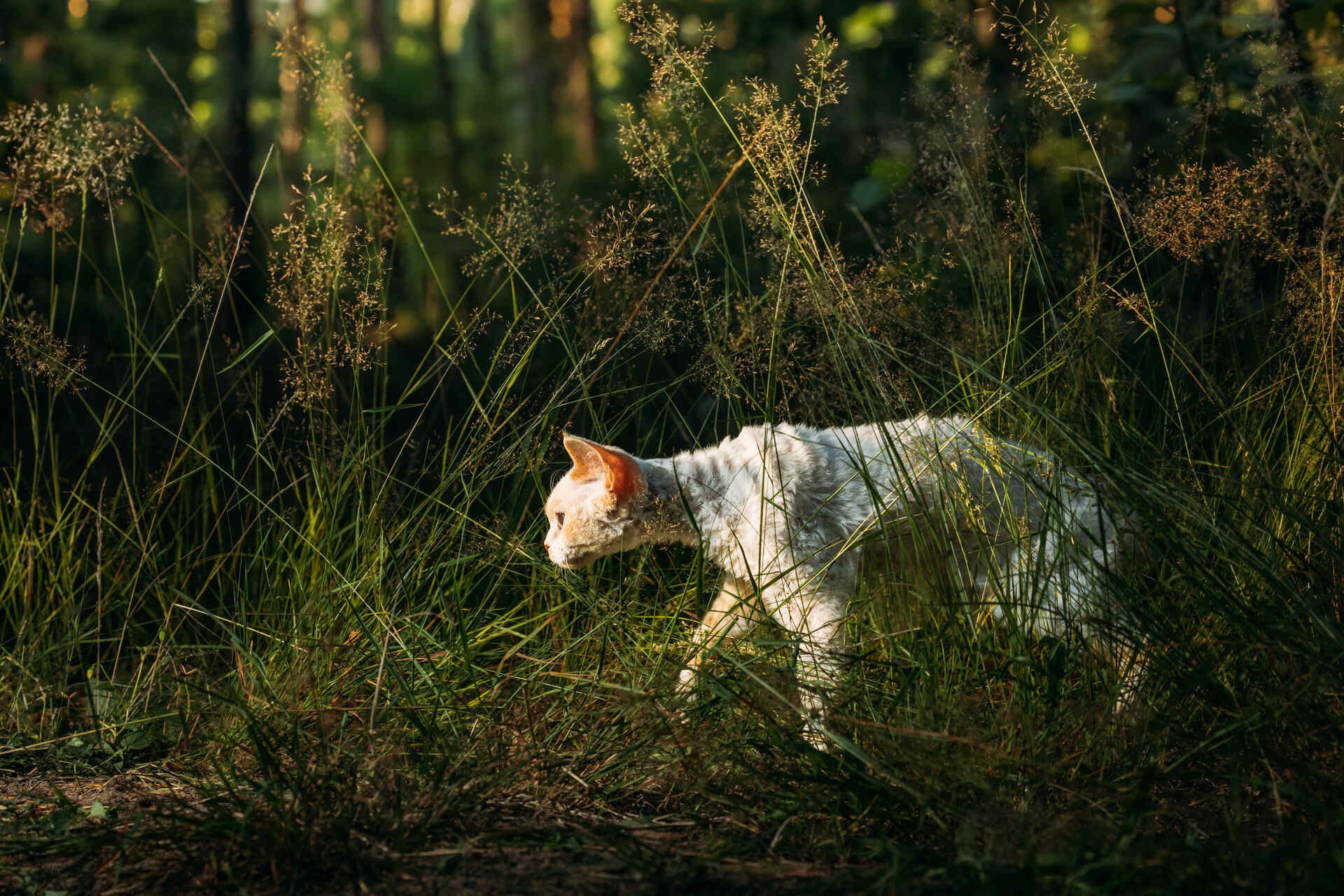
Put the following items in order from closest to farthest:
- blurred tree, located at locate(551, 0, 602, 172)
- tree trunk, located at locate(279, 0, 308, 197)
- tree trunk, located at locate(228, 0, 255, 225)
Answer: tree trunk, located at locate(279, 0, 308, 197) < tree trunk, located at locate(228, 0, 255, 225) < blurred tree, located at locate(551, 0, 602, 172)

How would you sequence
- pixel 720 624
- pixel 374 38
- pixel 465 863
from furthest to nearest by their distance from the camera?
pixel 374 38
pixel 720 624
pixel 465 863

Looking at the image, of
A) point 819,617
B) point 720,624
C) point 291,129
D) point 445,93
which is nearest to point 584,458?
point 720,624

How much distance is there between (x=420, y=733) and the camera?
2131 mm

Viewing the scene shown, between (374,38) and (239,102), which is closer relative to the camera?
(239,102)

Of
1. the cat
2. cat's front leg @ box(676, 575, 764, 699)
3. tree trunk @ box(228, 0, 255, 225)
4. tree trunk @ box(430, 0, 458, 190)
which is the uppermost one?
tree trunk @ box(430, 0, 458, 190)

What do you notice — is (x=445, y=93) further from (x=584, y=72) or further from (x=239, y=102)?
(x=239, y=102)

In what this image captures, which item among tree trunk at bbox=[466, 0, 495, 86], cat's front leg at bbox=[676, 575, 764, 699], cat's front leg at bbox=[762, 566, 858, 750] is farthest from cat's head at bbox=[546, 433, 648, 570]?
tree trunk at bbox=[466, 0, 495, 86]

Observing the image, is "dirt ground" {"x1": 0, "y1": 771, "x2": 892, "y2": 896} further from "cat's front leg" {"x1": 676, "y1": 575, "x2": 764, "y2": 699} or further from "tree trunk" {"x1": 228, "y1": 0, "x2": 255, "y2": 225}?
"tree trunk" {"x1": 228, "y1": 0, "x2": 255, "y2": 225}

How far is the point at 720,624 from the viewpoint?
241cm

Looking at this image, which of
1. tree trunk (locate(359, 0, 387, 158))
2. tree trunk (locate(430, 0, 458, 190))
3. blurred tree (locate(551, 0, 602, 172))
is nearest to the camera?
tree trunk (locate(430, 0, 458, 190))

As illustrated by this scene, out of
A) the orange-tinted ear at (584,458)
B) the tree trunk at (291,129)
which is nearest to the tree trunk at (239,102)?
the tree trunk at (291,129)

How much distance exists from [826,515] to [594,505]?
59cm

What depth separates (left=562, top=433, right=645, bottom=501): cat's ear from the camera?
2.55 m

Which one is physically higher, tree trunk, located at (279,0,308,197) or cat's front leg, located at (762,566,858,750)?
tree trunk, located at (279,0,308,197)
